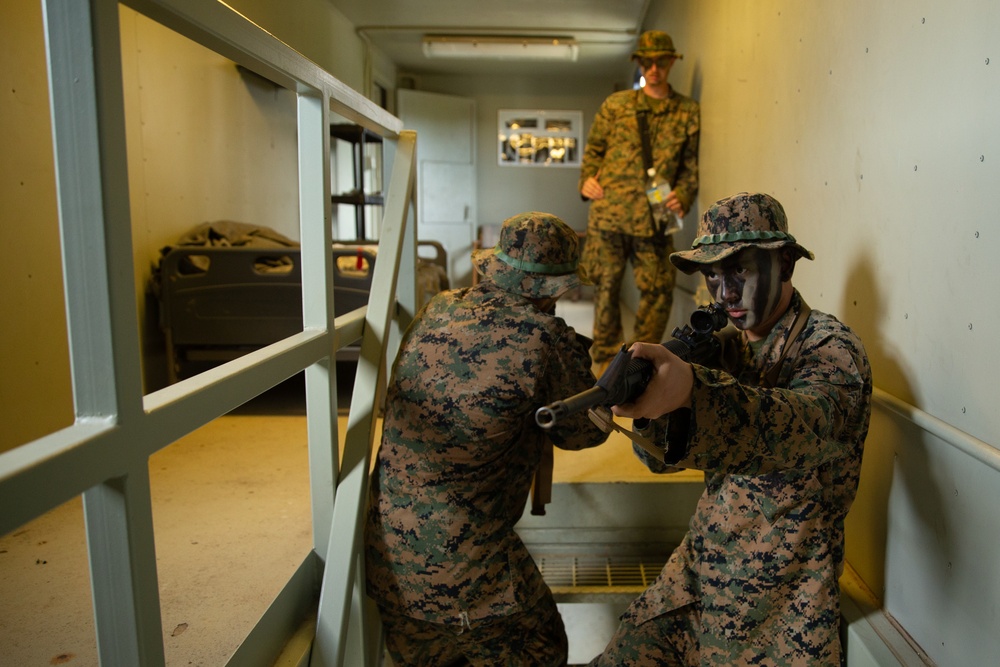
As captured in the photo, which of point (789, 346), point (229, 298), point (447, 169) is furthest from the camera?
point (447, 169)

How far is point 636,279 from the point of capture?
11.9 feet

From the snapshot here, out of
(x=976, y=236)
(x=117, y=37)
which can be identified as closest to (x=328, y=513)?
(x=117, y=37)

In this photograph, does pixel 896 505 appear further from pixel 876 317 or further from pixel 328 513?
pixel 328 513

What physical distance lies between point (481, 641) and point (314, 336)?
893 millimetres

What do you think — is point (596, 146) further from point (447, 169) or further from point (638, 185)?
point (447, 169)

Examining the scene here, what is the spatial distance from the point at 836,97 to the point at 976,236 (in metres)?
0.80

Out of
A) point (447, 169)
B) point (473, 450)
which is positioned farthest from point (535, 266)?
point (447, 169)

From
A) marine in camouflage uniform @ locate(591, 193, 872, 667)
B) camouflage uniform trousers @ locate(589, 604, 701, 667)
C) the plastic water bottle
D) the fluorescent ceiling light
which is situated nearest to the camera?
marine in camouflage uniform @ locate(591, 193, 872, 667)

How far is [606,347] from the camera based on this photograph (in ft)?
12.0

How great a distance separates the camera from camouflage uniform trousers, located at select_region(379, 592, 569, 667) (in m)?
1.77

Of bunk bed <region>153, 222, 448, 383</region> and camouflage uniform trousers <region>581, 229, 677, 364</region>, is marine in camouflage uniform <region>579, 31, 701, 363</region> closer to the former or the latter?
camouflage uniform trousers <region>581, 229, 677, 364</region>

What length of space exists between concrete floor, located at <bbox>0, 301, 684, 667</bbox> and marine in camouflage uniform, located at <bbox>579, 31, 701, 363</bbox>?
40.0 inches

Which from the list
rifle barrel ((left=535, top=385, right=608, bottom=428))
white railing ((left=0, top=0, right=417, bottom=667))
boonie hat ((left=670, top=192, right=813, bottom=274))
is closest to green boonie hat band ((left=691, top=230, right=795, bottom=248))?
boonie hat ((left=670, top=192, right=813, bottom=274))

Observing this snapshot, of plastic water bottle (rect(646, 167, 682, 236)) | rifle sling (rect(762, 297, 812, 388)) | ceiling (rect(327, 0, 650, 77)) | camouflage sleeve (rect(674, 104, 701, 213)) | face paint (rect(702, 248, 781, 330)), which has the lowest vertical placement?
rifle sling (rect(762, 297, 812, 388))
